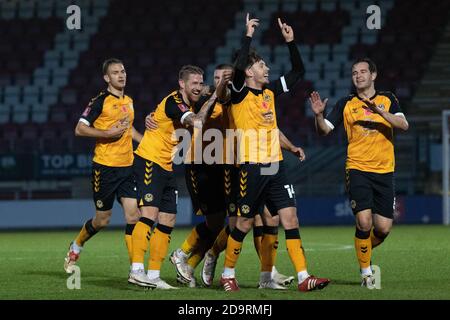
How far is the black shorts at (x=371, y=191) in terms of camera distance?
9422 millimetres

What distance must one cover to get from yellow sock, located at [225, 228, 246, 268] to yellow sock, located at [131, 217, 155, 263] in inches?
33.0

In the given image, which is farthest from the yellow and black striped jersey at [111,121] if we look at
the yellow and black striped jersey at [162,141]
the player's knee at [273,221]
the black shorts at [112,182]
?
the player's knee at [273,221]

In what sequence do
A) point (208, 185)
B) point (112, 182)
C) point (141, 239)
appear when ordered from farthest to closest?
point (112, 182), point (208, 185), point (141, 239)

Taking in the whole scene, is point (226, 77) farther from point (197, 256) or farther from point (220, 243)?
point (197, 256)

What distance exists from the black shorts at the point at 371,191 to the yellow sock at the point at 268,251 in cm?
85

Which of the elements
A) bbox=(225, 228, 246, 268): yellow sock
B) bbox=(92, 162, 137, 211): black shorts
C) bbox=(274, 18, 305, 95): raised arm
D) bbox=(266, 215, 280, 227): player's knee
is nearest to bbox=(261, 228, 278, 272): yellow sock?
bbox=(266, 215, 280, 227): player's knee

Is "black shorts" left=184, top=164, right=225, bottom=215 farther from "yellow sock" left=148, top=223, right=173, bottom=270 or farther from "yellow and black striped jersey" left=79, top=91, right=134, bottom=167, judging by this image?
"yellow and black striped jersey" left=79, top=91, right=134, bottom=167

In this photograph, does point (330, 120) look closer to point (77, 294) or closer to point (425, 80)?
point (77, 294)

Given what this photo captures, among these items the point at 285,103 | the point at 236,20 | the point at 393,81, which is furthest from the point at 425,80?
the point at 236,20

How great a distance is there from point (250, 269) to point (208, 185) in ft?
6.08

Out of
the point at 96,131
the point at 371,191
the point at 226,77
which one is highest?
the point at 226,77

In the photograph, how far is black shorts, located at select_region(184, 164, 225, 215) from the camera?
9.87 metres

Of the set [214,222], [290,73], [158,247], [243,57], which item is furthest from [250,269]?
[243,57]

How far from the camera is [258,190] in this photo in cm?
888
